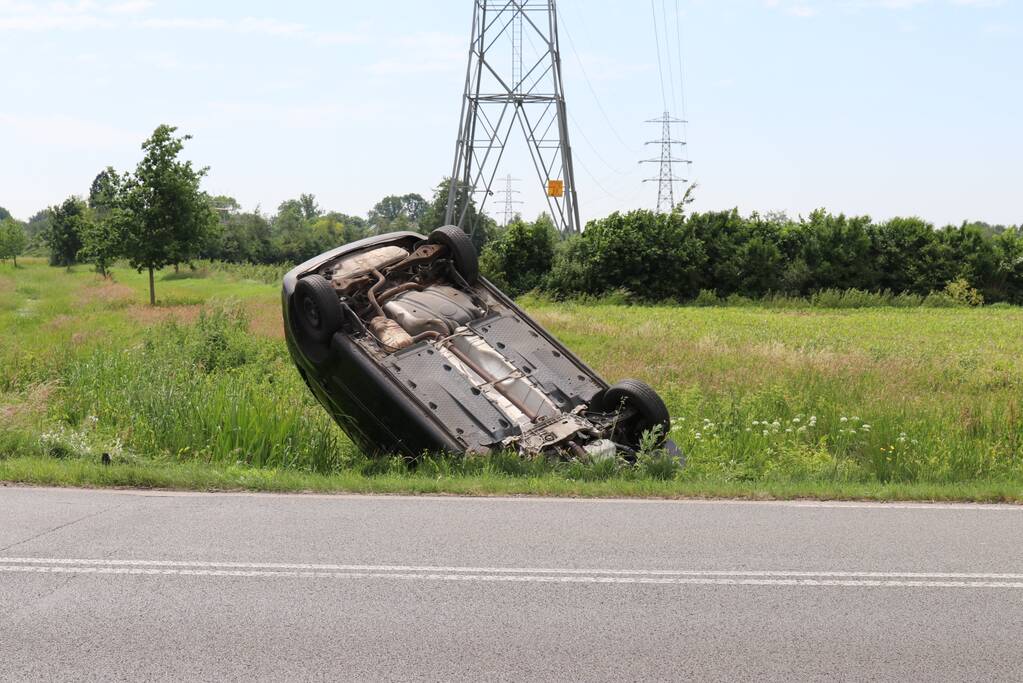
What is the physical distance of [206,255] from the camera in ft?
309

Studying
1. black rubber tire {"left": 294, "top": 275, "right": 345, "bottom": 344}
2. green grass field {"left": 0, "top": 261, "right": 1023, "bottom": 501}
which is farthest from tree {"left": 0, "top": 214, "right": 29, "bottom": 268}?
black rubber tire {"left": 294, "top": 275, "right": 345, "bottom": 344}

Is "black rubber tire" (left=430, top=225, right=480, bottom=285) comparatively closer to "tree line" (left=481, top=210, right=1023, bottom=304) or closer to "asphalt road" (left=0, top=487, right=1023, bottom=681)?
"asphalt road" (left=0, top=487, right=1023, bottom=681)

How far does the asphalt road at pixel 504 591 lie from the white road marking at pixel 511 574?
0.06ft

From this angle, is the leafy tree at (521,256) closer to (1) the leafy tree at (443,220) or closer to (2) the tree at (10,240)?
(1) the leafy tree at (443,220)

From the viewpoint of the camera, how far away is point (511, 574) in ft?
19.9

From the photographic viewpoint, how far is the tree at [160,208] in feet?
156

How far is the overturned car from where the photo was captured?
10.1 meters

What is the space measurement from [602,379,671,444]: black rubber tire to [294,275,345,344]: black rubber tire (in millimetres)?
3032

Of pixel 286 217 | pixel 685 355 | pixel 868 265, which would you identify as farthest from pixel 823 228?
pixel 286 217

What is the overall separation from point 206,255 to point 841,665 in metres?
95.0

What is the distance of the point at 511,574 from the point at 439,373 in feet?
15.4

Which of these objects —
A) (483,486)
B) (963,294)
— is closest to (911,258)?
(963,294)

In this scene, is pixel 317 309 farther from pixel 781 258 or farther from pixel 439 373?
pixel 781 258

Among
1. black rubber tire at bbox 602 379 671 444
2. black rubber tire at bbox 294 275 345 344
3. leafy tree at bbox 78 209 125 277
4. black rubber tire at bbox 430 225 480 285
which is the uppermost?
leafy tree at bbox 78 209 125 277
